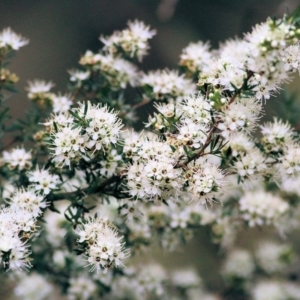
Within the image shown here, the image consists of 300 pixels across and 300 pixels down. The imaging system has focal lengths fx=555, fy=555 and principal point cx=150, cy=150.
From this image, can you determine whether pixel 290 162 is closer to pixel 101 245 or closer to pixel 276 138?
pixel 276 138

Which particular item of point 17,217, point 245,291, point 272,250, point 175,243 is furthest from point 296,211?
point 17,217

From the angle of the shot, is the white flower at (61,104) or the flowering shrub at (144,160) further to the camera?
the white flower at (61,104)

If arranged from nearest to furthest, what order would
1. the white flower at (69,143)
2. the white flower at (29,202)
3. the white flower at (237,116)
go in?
the white flower at (237,116) → the white flower at (69,143) → the white flower at (29,202)

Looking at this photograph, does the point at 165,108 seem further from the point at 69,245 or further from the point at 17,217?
the point at 69,245

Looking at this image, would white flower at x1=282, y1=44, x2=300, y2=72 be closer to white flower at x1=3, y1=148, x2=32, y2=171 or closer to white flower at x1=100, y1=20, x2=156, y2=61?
white flower at x1=100, y1=20, x2=156, y2=61

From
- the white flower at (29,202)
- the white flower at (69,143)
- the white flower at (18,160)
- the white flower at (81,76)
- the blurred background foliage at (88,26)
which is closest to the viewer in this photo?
the white flower at (69,143)

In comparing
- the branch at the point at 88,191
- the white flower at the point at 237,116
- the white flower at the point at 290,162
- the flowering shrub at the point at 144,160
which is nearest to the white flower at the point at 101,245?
the flowering shrub at the point at 144,160

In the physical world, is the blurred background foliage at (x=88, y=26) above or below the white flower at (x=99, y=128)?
above

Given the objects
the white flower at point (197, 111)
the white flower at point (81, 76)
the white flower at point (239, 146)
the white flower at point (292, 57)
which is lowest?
the white flower at point (197, 111)

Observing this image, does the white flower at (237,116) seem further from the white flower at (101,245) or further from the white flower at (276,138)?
the white flower at (101,245)
